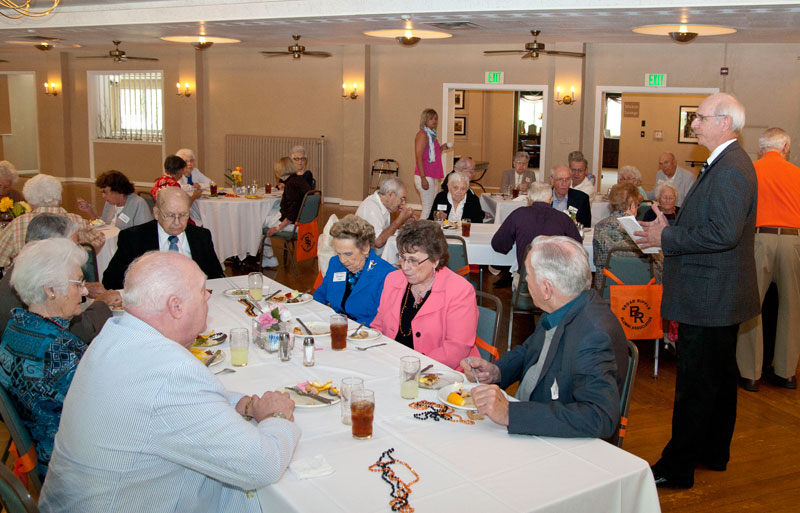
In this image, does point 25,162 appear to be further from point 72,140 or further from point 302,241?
point 302,241

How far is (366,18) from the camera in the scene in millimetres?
7594

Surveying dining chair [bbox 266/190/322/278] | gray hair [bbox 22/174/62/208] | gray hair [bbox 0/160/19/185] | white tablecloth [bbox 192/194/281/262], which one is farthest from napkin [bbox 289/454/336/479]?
white tablecloth [bbox 192/194/281/262]

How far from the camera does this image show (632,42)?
38.6 feet

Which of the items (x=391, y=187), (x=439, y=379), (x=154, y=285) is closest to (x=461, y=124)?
(x=391, y=187)

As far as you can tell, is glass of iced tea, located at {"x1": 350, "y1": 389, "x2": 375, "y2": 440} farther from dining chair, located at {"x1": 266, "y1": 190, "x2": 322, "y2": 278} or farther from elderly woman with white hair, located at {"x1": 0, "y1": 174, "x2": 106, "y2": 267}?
dining chair, located at {"x1": 266, "y1": 190, "x2": 322, "y2": 278}

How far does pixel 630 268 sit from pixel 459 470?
333 cm

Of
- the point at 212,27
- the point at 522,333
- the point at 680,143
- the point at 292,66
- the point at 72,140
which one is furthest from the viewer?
the point at 72,140

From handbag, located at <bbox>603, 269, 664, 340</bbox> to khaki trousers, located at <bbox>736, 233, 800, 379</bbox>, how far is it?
53 cm

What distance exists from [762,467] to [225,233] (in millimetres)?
6010

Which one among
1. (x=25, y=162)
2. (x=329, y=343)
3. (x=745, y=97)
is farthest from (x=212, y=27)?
(x=25, y=162)

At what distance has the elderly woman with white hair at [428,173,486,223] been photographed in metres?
7.01

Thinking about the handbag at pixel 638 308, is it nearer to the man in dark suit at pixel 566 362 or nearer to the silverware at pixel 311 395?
the man in dark suit at pixel 566 362

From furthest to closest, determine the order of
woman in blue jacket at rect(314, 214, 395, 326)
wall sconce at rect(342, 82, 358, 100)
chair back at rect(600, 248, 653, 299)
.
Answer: wall sconce at rect(342, 82, 358, 100) → chair back at rect(600, 248, 653, 299) → woman in blue jacket at rect(314, 214, 395, 326)

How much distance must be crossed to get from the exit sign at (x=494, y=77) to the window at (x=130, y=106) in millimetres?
7591
